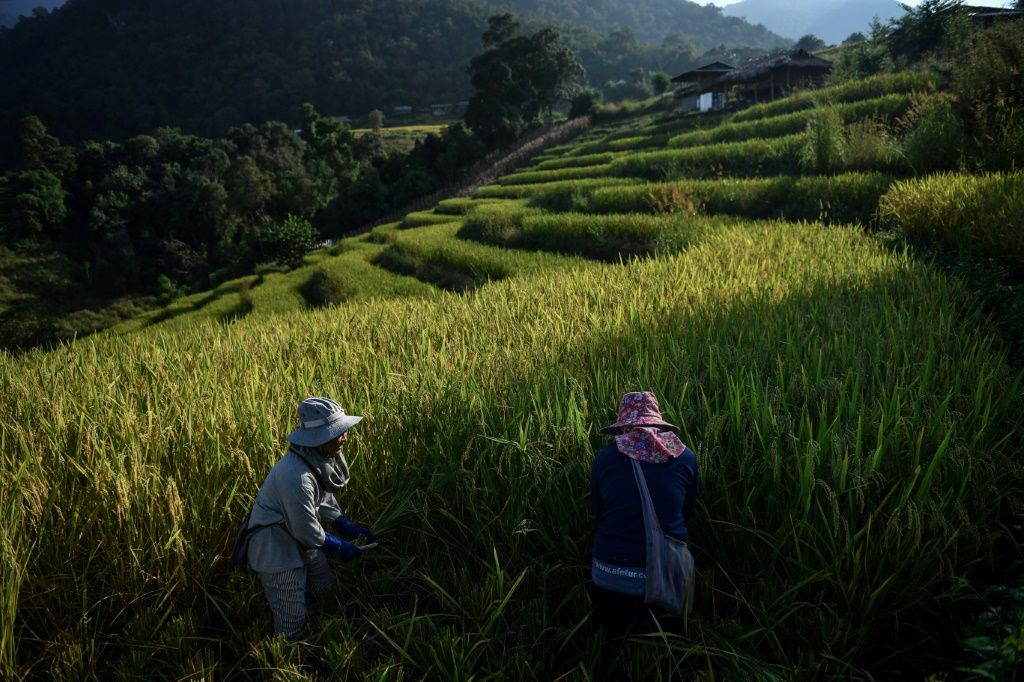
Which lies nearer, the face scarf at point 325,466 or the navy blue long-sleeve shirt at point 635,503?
the navy blue long-sleeve shirt at point 635,503

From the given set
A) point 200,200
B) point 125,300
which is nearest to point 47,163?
point 200,200

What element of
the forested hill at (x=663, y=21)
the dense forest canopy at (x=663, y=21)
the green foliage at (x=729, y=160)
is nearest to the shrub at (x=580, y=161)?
the green foliage at (x=729, y=160)

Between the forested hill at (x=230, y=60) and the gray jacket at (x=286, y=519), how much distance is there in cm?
7397

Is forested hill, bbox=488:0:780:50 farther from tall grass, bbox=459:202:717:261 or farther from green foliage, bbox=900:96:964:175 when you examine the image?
green foliage, bbox=900:96:964:175

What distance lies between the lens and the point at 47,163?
41.8 meters

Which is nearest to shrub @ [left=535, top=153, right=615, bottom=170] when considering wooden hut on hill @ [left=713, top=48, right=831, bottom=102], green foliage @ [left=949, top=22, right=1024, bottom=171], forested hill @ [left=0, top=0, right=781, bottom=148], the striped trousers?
wooden hut on hill @ [left=713, top=48, right=831, bottom=102]

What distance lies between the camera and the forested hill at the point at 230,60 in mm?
66500

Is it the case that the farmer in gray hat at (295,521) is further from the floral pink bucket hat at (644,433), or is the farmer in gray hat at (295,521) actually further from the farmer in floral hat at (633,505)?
the floral pink bucket hat at (644,433)

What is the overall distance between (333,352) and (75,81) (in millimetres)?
98416

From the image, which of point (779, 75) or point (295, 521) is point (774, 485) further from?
point (779, 75)

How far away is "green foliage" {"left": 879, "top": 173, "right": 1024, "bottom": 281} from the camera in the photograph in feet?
18.0

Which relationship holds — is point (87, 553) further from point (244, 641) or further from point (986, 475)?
point (986, 475)

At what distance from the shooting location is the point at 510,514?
249 cm

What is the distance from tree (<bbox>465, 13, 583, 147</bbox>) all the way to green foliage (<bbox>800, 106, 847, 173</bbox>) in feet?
90.9
